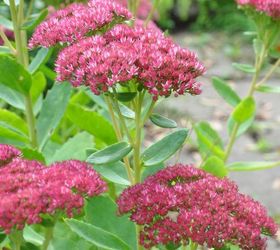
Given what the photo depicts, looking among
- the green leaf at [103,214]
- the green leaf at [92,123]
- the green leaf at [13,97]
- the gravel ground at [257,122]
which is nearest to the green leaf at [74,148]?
the green leaf at [92,123]

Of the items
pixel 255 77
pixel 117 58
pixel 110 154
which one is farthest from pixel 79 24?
pixel 255 77

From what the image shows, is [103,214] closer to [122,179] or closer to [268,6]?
[122,179]

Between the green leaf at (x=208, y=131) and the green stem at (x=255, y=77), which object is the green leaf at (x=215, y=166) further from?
the green leaf at (x=208, y=131)

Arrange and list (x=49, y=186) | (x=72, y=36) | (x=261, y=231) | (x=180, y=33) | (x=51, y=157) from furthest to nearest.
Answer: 1. (x=180, y=33)
2. (x=51, y=157)
3. (x=72, y=36)
4. (x=261, y=231)
5. (x=49, y=186)

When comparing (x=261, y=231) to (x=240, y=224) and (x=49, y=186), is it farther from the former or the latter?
(x=49, y=186)

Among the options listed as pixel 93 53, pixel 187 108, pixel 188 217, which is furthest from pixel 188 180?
pixel 187 108

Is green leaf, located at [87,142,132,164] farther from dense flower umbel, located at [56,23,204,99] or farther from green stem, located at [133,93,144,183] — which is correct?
dense flower umbel, located at [56,23,204,99]
